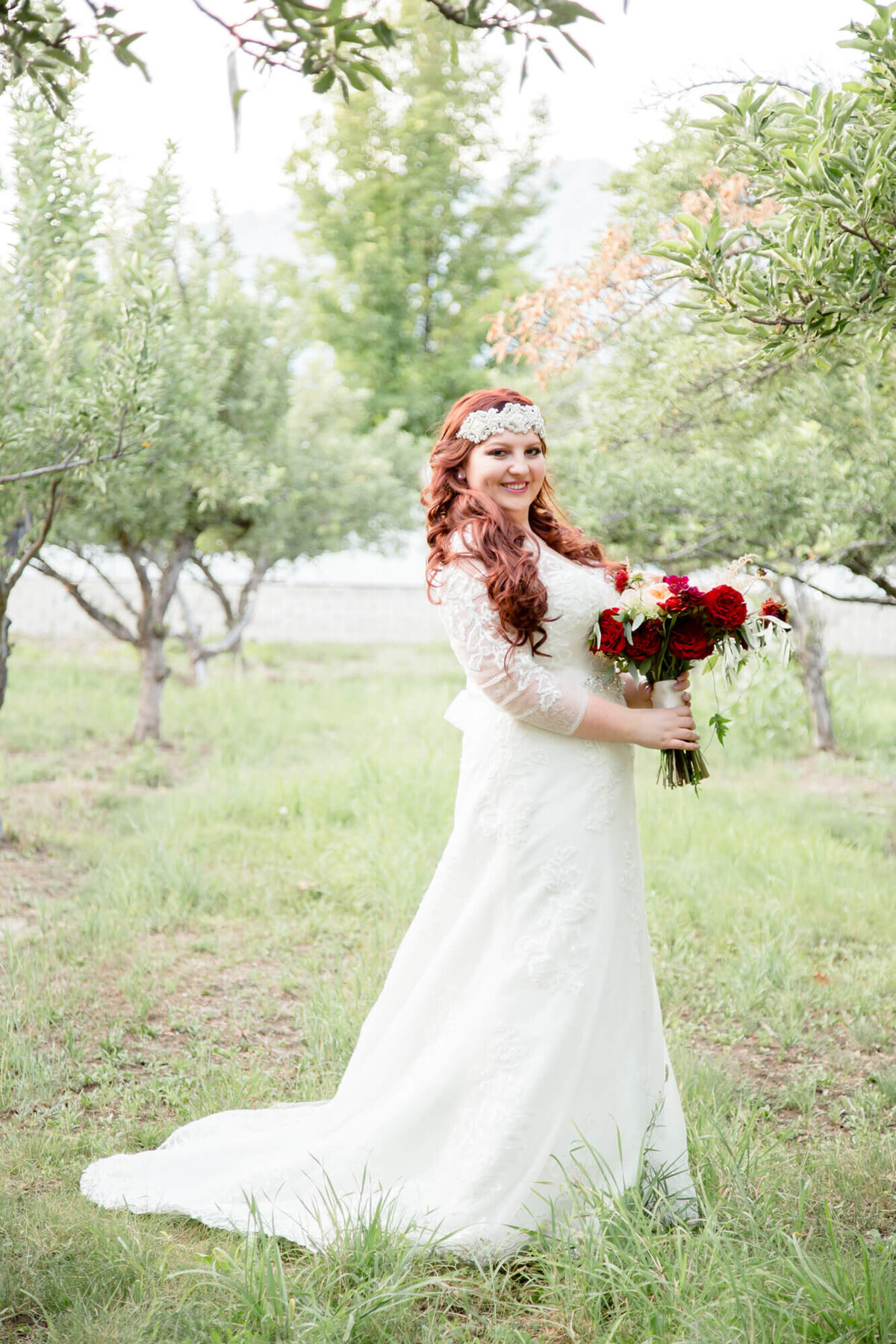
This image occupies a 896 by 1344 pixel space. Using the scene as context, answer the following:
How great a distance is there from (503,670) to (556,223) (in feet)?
195

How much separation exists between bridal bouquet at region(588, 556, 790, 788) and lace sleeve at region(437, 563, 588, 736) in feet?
0.60

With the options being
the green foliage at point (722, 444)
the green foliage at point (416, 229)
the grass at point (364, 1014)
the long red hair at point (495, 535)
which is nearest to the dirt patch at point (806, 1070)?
the grass at point (364, 1014)

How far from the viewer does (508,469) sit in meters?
3.17

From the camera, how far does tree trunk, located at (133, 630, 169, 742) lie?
10.7 m

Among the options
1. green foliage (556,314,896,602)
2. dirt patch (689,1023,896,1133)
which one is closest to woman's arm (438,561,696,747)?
dirt patch (689,1023,896,1133)

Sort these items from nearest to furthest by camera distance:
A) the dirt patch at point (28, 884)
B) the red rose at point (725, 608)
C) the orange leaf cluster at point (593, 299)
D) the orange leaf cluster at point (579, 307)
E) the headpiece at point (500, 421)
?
the red rose at point (725, 608) < the headpiece at point (500, 421) < the orange leaf cluster at point (593, 299) < the dirt patch at point (28, 884) < the orange leaf cluster at point (579, 307)

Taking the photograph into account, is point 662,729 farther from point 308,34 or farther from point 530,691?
point 308,34

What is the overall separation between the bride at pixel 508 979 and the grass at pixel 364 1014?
124 mm

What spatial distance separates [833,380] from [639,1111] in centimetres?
415

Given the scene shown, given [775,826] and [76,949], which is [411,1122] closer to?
[76,949]

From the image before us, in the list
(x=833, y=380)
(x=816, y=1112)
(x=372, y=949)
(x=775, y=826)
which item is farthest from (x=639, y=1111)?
(x=775, y=826)

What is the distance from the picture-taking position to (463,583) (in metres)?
3.01

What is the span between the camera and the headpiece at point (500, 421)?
3166 millimetres

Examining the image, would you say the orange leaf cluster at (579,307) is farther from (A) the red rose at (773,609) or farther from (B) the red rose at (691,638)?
(B) the red rose at (691,638)
